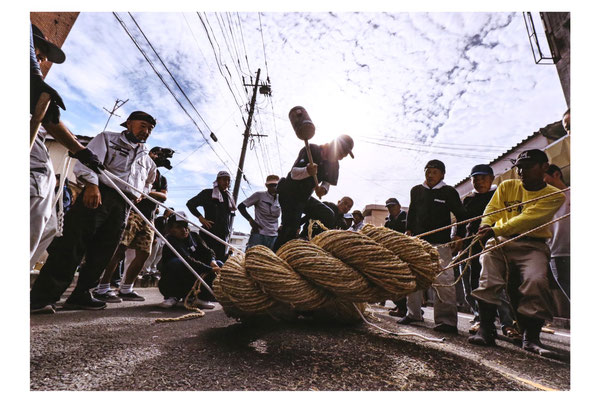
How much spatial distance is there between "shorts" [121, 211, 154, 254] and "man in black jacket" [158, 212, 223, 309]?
22 cm

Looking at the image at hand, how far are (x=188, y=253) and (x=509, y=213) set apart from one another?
9.50 ft

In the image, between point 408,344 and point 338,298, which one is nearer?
point 338,298

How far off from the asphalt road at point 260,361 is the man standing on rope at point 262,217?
2594mm

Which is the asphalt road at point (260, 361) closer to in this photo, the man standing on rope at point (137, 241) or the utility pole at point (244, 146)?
the man standing on rope at point (137, 241)

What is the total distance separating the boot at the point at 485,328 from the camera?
→ 176cm

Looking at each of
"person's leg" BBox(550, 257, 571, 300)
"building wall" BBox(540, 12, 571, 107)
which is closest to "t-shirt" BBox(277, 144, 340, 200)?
"building wall" BBox(540, 12, 571, 107)

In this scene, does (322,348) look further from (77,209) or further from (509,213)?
(77,209)

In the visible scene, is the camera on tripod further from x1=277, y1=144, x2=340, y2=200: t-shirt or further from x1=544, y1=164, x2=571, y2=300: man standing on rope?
x1=544, y1=164, x2=571, y2=300: man standing on rope

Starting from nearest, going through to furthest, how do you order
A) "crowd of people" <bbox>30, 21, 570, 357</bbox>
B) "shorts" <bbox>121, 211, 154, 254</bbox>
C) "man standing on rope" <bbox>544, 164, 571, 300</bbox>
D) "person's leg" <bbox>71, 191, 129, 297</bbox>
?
"crowd of people" <bbox>30, 21, 570, 357</bbox>
"person's leg" <bbox>71, 191, 129, 297</bbox>
"man standing on rope" <bbox>544, 164, 571, 300</bbox>
"shorts" <bbox>121, 211, 154, 254</bbox>

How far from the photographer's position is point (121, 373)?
0.87 meters

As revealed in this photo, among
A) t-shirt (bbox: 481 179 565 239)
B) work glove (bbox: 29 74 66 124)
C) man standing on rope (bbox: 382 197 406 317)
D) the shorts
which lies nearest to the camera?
work glove (bbox: 29 74 66 124)

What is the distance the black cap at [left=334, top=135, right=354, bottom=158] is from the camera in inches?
Result: 105

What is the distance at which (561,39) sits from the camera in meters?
1.25
